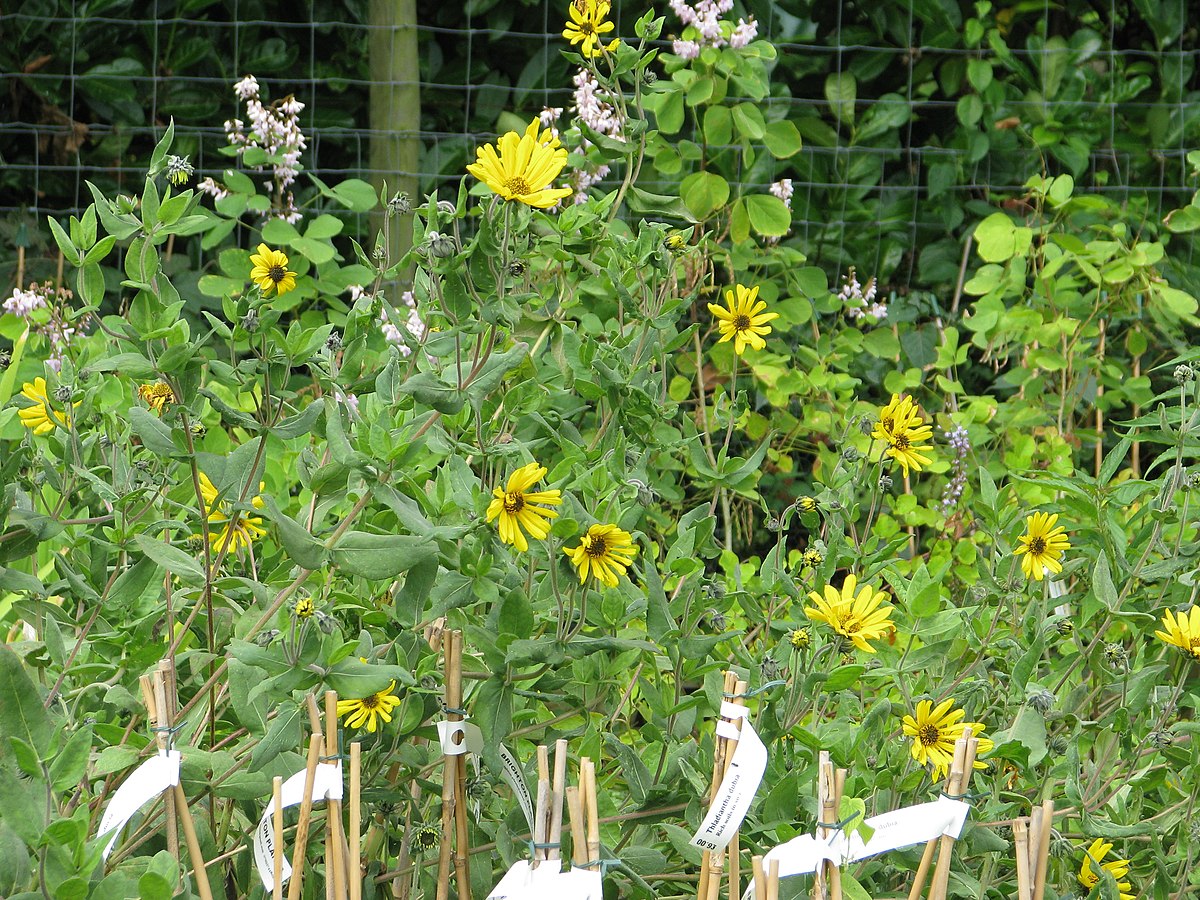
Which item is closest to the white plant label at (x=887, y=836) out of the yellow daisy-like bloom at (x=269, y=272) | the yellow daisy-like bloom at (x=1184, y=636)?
the yellow daisy-like bloom at (x=1184, y=636)

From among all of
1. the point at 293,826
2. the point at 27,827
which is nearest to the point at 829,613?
the point at 293,826

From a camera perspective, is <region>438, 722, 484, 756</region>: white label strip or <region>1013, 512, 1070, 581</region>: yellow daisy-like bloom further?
<region>1013, 512, 1070, 581</region>: yellow daisy-like bloom

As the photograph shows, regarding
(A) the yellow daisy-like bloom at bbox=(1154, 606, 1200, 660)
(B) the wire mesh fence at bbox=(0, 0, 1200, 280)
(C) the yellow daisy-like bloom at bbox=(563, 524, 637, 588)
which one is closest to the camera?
(C) the yellow daisy-like bloom at bbox=(563, 524, 637, 588)

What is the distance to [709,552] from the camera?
110 cm

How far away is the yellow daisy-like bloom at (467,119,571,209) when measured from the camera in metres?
0.85

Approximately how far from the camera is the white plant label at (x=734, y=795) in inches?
34.4

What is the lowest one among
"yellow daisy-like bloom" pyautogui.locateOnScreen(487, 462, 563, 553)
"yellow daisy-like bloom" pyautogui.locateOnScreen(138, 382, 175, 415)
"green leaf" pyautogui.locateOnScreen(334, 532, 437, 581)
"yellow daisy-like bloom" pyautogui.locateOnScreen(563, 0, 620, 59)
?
"green leaf" pyautogui.locateOnScreen(334, 532, 437, 581)

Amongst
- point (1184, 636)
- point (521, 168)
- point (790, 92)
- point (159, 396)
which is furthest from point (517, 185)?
point (790, 92)

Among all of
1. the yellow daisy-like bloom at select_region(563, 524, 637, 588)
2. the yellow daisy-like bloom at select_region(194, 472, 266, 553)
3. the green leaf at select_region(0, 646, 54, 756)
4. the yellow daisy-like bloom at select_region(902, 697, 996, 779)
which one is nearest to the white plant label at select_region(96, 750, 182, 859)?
the green leaf at select_region(0, 646, 54, 756)

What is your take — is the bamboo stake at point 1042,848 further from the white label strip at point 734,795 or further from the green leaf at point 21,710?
the green leaf at point 21,710

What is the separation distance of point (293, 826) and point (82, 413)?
1.28ft

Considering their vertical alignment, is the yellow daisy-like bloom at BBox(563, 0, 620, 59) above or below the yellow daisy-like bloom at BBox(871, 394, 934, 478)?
above

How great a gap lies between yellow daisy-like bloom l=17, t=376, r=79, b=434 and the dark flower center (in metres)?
0.39

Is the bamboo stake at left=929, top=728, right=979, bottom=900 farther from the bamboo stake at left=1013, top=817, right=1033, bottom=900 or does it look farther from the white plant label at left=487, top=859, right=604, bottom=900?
the white plant label at left=487, top=859, right=604, bottom=900
